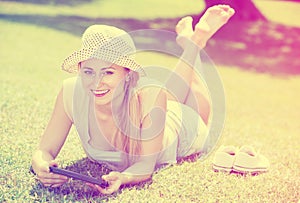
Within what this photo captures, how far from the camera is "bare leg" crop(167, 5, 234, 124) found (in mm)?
4645

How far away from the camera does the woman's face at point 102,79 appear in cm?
331

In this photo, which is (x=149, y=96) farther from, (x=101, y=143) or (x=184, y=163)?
(x=184, y=163)

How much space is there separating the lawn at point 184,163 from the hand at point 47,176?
0.04 metres

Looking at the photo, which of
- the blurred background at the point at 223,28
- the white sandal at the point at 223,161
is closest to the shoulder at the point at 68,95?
the white sandal at the point at 223,161

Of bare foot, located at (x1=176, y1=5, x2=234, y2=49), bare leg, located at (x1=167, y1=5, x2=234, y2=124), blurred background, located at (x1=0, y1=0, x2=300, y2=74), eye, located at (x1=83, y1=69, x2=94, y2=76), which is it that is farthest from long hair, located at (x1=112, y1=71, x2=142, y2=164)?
blurred background, located at (x1=0, y1=0, x2=300, y2=74)

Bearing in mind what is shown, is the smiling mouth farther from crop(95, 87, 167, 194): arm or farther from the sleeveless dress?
crop(95, 87, 167, 194): arm

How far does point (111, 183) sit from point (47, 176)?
0.36 m

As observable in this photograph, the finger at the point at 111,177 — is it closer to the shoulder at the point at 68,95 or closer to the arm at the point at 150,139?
the arm at the point at 150,139

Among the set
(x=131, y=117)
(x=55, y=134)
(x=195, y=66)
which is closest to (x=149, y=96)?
(x=131, y=117)

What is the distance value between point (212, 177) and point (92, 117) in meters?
0.85

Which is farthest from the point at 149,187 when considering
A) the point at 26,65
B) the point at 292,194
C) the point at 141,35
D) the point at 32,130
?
the point at 141,35

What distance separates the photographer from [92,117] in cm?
359

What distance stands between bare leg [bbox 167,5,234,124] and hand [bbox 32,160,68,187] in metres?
1.62

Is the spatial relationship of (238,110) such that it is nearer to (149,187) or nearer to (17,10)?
(149,187)
